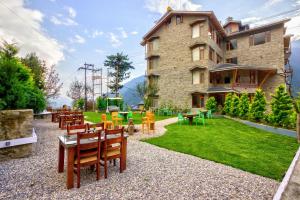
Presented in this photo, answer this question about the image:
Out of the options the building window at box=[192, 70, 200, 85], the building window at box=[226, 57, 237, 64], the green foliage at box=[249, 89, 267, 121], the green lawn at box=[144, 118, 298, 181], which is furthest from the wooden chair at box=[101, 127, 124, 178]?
the building window at box=[226, 57, 237, 64]

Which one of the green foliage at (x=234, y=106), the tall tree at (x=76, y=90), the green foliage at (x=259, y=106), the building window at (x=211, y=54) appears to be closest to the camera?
the green foliage at (x=259, y=106)

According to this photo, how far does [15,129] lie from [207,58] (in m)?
19.2

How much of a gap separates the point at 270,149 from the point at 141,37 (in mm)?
24445

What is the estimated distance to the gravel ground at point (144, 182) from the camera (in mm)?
3047

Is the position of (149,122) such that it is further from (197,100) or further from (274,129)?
(197,100)

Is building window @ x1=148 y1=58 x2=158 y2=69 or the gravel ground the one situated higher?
building window @ x1=148 y1=58 x2=158 y2=69

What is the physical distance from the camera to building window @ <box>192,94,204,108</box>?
2015 cm

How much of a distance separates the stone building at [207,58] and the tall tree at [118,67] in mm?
12458

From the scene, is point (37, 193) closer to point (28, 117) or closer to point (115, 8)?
point (28, 117)

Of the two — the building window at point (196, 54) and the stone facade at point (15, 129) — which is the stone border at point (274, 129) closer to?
the building window at point (196, 54)

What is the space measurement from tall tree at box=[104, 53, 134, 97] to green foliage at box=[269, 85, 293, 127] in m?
29.1

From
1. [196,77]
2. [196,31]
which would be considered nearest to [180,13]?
[196,31]

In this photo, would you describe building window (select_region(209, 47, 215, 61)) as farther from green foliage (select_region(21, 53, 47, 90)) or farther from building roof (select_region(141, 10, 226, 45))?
green foliage (select_region(21, 53, 47, 90))

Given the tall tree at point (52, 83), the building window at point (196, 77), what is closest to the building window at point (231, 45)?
the building window at point (196, 77)
